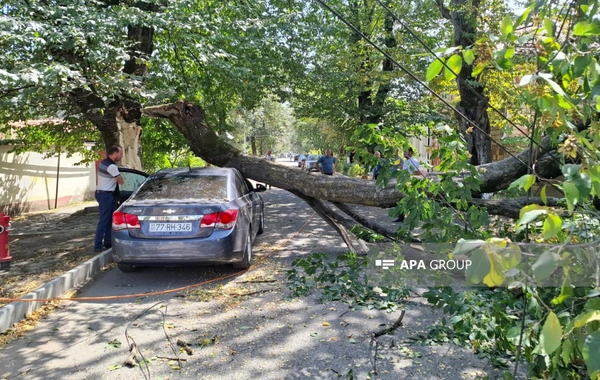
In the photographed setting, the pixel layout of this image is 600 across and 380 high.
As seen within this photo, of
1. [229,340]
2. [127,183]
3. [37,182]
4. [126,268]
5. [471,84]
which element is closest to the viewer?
[229,340]

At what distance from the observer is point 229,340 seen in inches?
154

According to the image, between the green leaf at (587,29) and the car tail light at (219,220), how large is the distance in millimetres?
4679

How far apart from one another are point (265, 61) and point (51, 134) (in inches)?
225

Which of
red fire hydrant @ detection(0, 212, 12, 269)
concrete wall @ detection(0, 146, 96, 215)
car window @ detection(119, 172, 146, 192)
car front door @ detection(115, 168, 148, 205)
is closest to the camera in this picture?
red fire hydrant @ detection(0, 212, 12, 269)

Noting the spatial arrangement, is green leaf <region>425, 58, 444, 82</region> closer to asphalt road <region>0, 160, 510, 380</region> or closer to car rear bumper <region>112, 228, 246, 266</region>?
asphalt road <region>0, 160, 510, 380</region>

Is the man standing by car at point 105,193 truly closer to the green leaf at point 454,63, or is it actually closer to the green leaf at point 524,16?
the green leaf at point 454,63

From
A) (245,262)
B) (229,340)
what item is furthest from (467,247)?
(245,262)

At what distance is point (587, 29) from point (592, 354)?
3.40 ft

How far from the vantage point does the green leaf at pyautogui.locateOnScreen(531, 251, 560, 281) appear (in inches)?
48.8

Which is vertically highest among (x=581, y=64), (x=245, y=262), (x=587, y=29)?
(x=587, y=29)

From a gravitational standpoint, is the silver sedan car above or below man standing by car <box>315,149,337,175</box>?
below

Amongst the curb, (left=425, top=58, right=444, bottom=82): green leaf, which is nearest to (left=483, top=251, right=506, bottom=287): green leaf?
(left=425, top=58, right=444, bottom=82): green leaf

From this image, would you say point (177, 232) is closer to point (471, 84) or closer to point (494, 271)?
point (494, 271)

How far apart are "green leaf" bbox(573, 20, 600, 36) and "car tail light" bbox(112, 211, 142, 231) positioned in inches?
205
